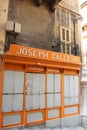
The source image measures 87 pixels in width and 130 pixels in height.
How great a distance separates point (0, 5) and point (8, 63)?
2623 millimetres

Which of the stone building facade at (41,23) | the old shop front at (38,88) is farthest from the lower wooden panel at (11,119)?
the stone building facade at (41,23)

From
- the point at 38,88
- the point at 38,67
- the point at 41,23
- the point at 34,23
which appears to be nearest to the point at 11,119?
the point at 38,88

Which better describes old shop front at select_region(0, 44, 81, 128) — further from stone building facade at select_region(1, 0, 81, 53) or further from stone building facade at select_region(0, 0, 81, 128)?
stone building facade at select_region(1, 0, 81, 53)

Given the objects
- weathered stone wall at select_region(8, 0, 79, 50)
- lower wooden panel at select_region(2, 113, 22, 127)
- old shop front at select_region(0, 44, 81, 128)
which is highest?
weathered stone wall at select_region(8, 0, 79, 50)

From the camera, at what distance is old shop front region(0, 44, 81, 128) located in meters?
6.34

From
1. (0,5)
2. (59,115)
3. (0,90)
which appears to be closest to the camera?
(0,90)

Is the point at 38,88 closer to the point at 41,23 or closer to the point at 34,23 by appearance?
the point at 34,23

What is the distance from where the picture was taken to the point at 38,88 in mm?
7195

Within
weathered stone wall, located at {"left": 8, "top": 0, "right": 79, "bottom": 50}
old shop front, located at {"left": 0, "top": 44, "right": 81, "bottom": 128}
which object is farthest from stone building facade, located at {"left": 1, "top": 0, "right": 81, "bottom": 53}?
old shop front, located at {"left": 0, "top": 44, "right": 81, "bottom": 128}

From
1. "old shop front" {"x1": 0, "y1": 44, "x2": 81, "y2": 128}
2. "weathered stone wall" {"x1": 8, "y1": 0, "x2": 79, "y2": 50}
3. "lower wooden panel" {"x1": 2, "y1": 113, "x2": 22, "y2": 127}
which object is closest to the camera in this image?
"lower wooden panel" {"x1": 2, "y1": 113, "x2": 22, "y2": 127}

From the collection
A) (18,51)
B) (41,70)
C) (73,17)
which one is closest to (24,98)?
(41,70)

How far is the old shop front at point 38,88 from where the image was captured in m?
6.34

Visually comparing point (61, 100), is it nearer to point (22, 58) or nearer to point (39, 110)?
point (39, 110)

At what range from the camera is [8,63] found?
639 centimetres
